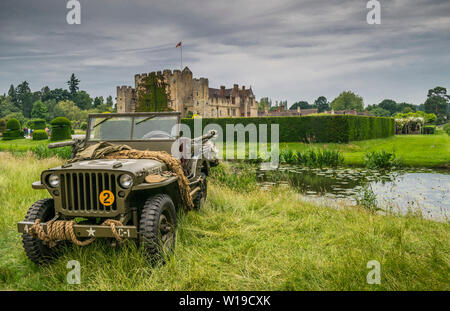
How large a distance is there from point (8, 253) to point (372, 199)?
23.7 ft

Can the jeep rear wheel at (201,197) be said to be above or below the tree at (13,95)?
below

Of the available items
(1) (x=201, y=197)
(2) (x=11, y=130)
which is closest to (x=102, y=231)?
(1) (x=201, y=197)

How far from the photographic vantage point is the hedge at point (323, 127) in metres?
22.9

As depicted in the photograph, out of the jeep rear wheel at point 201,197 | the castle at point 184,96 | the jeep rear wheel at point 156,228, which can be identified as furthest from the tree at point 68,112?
the jeep rear wheel at point 156,228

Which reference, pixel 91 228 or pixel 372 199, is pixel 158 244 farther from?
pixel 372 199

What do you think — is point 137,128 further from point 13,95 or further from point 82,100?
point 13,95

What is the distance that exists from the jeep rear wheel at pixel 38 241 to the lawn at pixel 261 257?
0.48ft

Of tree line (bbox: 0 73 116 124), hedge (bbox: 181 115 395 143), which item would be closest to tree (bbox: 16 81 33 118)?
tree line (bbox: 0 73 116 124)

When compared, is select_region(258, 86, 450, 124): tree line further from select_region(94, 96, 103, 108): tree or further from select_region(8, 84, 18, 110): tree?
select_region(8, 84, 18, 110): tree

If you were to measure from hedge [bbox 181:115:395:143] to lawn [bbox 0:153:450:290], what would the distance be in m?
15.3

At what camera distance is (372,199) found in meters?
7.72

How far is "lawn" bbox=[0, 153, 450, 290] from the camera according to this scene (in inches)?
134

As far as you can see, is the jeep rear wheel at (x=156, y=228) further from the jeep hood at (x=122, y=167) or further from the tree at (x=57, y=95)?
the tree at (x=57, y=95)

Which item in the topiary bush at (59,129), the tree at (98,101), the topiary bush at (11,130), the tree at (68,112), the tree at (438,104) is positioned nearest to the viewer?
the topiary bush at (59,129)
